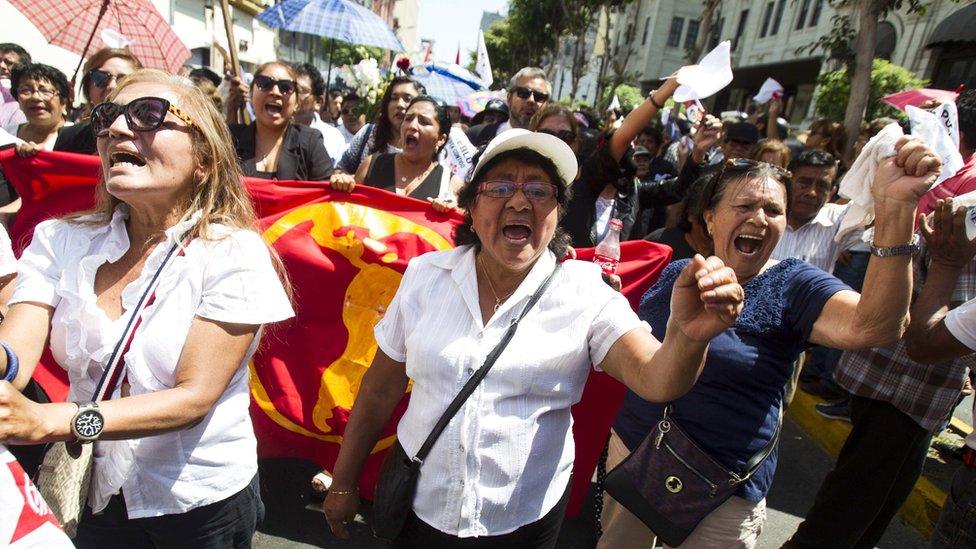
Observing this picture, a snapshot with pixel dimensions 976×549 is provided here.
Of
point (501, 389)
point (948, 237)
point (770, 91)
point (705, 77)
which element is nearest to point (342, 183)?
point (501, 389)

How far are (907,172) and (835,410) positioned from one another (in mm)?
4044

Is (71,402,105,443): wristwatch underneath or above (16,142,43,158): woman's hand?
underneath

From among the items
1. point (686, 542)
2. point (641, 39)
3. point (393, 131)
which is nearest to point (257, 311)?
point (686, 542)

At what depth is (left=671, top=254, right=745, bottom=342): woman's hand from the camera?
1.28m

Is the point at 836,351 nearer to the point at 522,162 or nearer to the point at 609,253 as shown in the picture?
the point at 609,253

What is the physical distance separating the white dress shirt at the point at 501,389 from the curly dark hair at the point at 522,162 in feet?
0.58

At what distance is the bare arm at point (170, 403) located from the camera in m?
1.18

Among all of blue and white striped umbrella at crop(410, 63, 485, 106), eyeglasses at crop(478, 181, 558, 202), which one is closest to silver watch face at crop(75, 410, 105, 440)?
eyeglasses at crop(478, 181, 558, 202)

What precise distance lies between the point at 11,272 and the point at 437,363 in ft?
4.13

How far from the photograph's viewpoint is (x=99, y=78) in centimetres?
369

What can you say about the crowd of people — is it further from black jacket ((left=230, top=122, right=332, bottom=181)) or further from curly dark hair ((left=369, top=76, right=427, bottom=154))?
curly dark hair ((left=369, top=76, right=427, bottom=154))

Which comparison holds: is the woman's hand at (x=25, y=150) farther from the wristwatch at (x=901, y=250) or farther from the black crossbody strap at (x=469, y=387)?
the wristwatch at (x=901, y=250)

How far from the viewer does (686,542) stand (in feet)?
7.18

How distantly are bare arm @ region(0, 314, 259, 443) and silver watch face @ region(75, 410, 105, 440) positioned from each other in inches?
0.6
